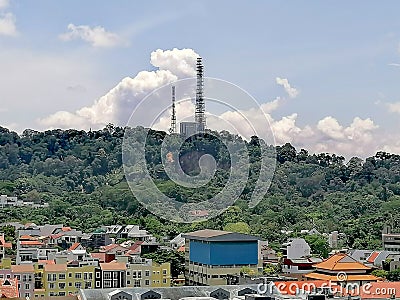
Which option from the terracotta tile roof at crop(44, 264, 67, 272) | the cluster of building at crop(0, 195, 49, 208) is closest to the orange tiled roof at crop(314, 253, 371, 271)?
the terracotta tile roof at crop(44, 264, 67, 272)

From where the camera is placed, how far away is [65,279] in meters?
12.6

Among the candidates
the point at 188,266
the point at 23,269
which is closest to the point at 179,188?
the point at 188,266

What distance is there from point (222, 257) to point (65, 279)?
2741mm

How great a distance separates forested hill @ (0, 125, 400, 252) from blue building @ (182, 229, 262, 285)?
243 centimetres

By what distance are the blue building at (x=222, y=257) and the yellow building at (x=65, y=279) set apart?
2049 millimetres

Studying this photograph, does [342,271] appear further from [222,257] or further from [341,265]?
[222,257]

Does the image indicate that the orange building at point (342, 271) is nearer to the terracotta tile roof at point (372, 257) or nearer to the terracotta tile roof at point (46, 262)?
the terracotta tile roof at point (372, 257)

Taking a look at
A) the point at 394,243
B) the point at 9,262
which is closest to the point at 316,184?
the point at 394,243

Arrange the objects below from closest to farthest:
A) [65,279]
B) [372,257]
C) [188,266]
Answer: [65,279] < [188,266] < [372,257]

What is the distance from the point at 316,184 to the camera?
2903cm

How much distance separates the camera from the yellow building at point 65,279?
1249cm

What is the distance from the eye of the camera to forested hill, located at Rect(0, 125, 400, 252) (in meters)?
21.1

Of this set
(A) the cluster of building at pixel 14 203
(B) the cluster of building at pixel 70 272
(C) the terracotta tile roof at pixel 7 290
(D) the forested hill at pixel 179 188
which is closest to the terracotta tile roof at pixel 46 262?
(B) the cluster of building at pixel 70 272

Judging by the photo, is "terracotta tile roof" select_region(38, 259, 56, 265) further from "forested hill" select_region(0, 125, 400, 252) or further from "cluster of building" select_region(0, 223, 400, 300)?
"forested hill" select_region(0, 125, 400, 252)
